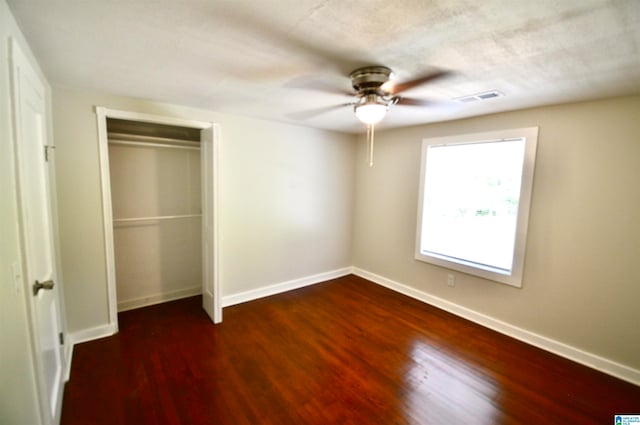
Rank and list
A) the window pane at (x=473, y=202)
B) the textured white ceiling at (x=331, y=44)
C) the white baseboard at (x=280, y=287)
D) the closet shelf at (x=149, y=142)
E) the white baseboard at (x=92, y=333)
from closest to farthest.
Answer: the textured white ceiling at (x=331, y=44)
the white baseboard at (x=92, y=333)
the window pane at (x=473, y=202)
the closet shelf at (x=149, y=142)
the white baseboard at (x=280, y=287)

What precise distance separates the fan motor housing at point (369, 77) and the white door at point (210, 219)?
5.19 feet

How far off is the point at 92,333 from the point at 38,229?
1.52 meters

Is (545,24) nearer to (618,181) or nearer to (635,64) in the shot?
(635,64)

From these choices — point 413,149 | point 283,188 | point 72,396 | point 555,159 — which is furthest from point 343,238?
point 72,396

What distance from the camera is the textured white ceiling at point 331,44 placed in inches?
47.2

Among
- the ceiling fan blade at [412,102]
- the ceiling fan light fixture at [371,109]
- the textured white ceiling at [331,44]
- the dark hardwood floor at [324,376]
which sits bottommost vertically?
the dark hardwood floor at [324,376]

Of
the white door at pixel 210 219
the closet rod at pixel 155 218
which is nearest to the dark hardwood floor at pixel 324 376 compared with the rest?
the white door at pixel 210 219

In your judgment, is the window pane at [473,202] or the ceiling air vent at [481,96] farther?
the window pane at [473,202]

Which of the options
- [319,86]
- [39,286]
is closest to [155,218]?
[39,286]

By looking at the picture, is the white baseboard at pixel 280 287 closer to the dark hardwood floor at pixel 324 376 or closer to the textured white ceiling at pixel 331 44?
the dark hardwood floor at pixel 324 376

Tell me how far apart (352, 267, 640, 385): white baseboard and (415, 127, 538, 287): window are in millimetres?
467

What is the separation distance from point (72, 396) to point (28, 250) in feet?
4.38

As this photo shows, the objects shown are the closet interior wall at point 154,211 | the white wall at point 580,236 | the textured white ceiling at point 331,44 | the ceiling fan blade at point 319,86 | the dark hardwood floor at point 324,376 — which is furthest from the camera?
the closet interior wall at point 154,211

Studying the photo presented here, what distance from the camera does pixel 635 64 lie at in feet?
5.40
